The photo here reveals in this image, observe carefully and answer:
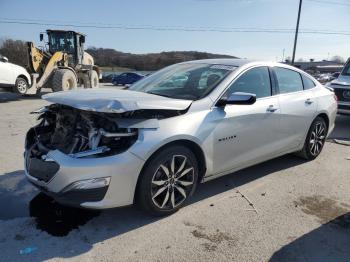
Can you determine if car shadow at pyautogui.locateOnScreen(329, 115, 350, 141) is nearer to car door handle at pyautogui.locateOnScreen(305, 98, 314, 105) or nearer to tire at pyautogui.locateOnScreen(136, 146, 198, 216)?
car door handle at pyautogui.locateOnScreen(305, 98, 314, 105)

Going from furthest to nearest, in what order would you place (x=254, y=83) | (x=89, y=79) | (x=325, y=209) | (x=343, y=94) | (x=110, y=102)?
(x=89, y=79) → (x=343, y=94) → (x=254, y=83) → (x=325, y=209) → (x=110, y=102)

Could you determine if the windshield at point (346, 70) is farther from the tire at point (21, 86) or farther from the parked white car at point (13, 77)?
the tire at point (21, 86)

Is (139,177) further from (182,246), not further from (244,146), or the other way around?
(244,146)

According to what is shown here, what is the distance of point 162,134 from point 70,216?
1347 millimetres

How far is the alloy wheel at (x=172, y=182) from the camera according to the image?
3711mm

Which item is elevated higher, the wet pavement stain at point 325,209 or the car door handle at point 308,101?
the car door handle at point 308,101

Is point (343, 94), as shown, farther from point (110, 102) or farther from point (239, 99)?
point (110, 102)

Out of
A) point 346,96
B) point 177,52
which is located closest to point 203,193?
point 346,96

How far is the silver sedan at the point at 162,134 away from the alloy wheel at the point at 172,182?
0.04ft

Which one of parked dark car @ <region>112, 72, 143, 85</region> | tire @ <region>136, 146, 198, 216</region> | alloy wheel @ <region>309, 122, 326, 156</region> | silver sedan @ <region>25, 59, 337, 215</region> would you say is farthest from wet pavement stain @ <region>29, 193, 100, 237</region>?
parked dark car @ <region>112, 72, 143, 85</region>

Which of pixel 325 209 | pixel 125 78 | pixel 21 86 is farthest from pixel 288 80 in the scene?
pixel 125 78

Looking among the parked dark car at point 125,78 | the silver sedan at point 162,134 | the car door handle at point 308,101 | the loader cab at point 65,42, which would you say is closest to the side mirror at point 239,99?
the silver sedan at point 162,134

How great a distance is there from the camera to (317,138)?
604cm

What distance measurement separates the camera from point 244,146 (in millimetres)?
4500
